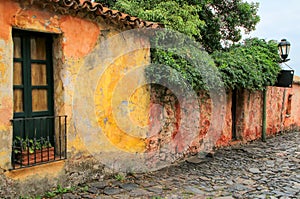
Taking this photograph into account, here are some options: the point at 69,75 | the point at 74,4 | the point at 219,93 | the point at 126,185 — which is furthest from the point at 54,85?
the point at 219,93

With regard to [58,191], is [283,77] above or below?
→ above

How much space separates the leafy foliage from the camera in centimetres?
786

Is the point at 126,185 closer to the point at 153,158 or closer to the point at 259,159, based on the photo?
the point at 153,158

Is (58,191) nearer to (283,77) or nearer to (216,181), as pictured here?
(216,181)

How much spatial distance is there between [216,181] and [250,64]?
4573mm

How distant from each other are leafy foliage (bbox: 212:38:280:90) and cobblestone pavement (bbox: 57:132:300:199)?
6.84 ft

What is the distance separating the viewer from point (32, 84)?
14.1ft

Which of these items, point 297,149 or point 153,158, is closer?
point 153,158

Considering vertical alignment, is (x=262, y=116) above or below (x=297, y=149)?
above

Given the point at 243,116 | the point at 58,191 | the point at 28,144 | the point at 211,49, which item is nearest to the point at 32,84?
the point at 28,144

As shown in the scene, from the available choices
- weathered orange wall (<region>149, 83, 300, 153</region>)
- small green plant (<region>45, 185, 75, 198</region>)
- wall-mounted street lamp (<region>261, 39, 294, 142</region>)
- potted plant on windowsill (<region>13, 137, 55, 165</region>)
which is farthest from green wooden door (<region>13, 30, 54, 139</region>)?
wall-mounted street lamp (<region>261, 39, 294, 142</region>)

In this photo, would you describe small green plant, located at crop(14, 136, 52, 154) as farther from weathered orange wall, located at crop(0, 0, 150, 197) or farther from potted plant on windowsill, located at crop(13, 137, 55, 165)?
weathered orange wall, located at crop(0, 0, 150, 197)

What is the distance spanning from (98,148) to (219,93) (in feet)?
13.1

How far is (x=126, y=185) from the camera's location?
16.5 ft
